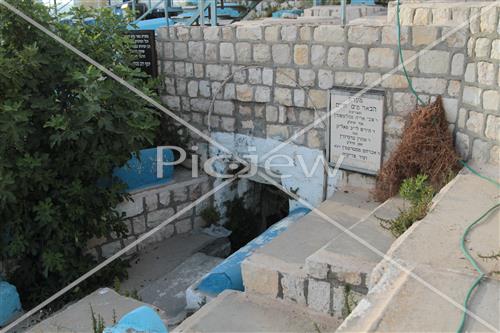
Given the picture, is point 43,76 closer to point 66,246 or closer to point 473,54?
point 66,246

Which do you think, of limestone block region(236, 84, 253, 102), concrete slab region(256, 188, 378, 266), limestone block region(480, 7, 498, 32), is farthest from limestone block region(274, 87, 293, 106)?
limestone block region(480, 7, 498, 32)

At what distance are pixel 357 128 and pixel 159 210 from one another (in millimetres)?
2522

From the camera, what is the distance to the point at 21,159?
15.7 ft

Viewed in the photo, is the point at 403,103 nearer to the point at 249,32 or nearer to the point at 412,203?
the point at 412,203

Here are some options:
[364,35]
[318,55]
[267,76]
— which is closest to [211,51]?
[267,76]

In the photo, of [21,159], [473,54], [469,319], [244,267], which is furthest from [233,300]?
[473,54]

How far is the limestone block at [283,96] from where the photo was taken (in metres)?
5.78

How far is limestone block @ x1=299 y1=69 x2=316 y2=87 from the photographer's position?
18.2ft

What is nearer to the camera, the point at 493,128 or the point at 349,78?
the point at 493,128

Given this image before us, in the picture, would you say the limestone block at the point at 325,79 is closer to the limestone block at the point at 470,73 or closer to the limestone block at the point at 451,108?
the limestone block at the point at 451,108

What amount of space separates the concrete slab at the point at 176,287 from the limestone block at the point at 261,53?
7.47 ft

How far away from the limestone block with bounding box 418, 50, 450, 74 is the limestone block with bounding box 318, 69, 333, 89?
93 cm

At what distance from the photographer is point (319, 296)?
Answer: 3816 mm

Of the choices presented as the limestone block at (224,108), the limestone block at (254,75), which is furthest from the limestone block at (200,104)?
the limestone block at (254,75)
